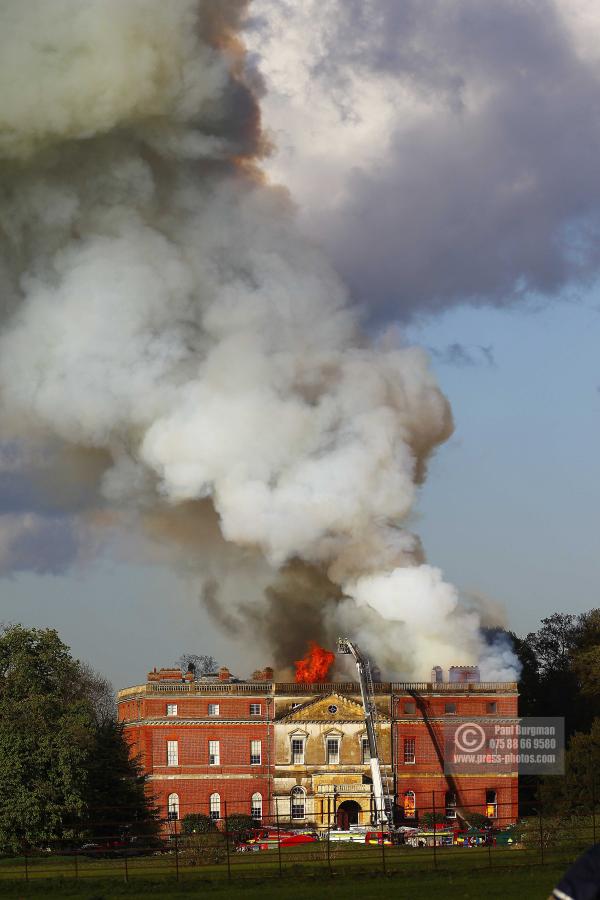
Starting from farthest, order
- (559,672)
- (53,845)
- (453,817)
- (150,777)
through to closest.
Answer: (559,672), (150,777), (453,817), (53,845)

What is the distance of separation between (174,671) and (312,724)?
13.3m

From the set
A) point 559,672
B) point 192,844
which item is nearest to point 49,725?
point 192,844

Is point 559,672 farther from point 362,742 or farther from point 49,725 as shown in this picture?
point 49,725

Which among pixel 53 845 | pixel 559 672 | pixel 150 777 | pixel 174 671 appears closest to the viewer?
pixel 53 845

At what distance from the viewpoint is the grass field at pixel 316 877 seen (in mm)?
39469

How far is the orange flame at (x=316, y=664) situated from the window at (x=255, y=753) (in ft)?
20.5

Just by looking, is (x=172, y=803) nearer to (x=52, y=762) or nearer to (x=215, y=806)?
(x=215, y=806)

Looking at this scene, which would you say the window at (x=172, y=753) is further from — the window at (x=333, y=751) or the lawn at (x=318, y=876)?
the lawn at (x=318, y=876)

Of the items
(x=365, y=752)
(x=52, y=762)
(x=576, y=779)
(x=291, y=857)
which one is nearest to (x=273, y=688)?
(x=365, y=752)

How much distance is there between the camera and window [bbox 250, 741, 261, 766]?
97.2 metres

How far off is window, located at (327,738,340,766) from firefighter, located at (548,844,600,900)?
3470 inches

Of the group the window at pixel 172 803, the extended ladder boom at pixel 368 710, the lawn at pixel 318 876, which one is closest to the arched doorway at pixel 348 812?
the extended ladder boom at pixel 368 710

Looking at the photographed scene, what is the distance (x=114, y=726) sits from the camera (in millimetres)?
77938

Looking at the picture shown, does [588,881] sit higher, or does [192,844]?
[588,881]
